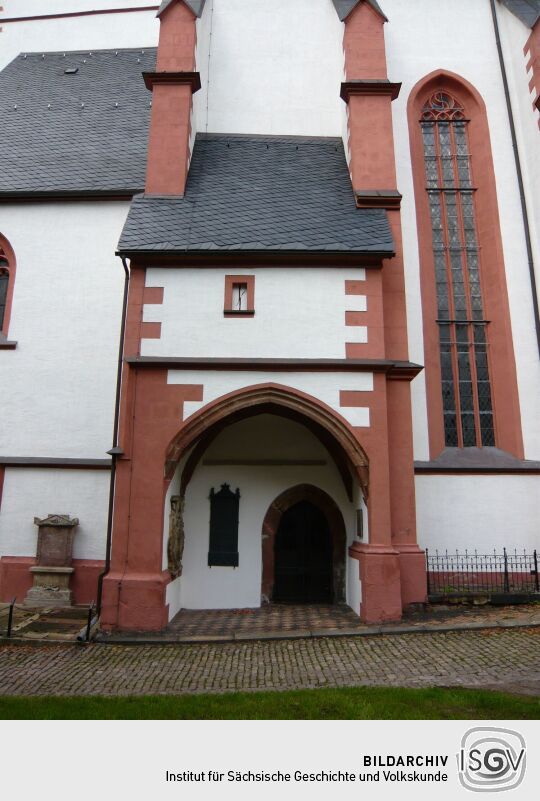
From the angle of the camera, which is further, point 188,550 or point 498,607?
point 188,550

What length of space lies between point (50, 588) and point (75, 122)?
10.8 meters

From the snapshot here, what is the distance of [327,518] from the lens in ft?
32.5

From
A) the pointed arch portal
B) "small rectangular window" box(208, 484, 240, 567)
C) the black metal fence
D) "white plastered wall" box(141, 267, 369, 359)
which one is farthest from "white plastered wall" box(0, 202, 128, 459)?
the black metal fence

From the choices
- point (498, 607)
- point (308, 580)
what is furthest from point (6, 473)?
point (498, 607)

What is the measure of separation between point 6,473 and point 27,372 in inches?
75.8

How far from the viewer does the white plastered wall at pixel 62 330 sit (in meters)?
10.6

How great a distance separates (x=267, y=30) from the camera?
44.3 ft

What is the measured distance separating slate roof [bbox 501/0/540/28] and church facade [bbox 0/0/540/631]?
0.08 meters

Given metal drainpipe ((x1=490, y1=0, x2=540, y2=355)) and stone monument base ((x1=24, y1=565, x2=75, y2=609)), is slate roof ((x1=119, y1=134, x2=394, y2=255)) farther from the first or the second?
stone monument base ((x1=24, y1=565, x2=75, y2=609))

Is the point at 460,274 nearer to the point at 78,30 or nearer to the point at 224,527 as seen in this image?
the point at 224,527

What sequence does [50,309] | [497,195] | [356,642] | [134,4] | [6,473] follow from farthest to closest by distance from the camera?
1. [134,4]
2. [497,195]
3. [50,309]
4. [6,473]
5. [356,642]

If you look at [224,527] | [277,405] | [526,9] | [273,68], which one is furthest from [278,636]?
[526,9]

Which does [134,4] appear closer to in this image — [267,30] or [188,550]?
[267,30]

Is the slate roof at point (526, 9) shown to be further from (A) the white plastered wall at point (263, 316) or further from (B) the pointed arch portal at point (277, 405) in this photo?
(B) the pointed arch portal at point (277, 405)
